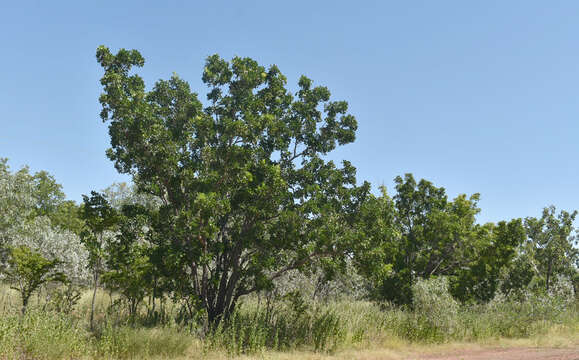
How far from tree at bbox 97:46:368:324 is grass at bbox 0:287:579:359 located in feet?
4.84

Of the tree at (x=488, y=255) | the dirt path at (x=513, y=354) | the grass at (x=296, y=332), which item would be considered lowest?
the dirt path at (x=513, y=354)

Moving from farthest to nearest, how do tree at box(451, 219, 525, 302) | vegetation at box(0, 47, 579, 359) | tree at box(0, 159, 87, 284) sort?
tree at box(451, 219, 525, 302), tree at box(0, 159, 87, 284), vegetation at box(0, 47, 579, 359)

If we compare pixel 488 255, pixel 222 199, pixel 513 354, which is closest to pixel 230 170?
pixel 222 199

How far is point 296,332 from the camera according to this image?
1399cm

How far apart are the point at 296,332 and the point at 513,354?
7510 mm

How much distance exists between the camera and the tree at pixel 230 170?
39.2 ft

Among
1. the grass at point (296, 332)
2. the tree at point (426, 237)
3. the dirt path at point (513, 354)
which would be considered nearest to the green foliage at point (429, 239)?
the tree at point (426, 237)

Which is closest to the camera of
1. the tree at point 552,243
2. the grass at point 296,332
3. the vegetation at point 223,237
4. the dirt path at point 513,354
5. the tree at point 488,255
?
the grass at point 296,332

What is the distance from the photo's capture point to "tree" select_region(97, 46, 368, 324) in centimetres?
1194

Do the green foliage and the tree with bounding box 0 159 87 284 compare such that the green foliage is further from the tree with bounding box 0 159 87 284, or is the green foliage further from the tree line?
the tree with bounding box 0 159 87 284

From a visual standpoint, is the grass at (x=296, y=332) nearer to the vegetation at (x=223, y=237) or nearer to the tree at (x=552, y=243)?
the vegetation at (x=223, y=237)


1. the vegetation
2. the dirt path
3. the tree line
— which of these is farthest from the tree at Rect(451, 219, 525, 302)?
the tree line

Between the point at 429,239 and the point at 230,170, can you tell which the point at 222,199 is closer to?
the point at 230,170

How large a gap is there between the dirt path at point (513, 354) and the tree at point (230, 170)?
17.2 ft
